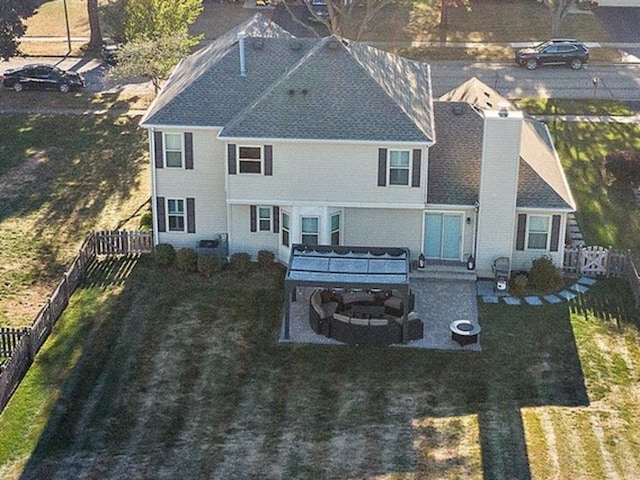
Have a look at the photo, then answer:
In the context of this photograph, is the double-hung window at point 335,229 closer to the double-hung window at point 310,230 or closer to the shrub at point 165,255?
the double-hung window at point 310,230

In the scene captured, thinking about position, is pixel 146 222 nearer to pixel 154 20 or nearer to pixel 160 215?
pixel 160 215

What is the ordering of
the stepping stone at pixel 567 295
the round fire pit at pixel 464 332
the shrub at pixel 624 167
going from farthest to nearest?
the shrub at pixel 624 167 < the stepping stone at pixel 567 295 < the round fire pit at pixel 464 332

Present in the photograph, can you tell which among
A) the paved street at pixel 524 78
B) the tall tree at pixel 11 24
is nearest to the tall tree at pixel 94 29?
the paved street at pixel 524 78

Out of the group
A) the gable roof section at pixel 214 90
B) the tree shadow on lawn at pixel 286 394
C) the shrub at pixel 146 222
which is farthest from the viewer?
the shrub at pixel 146 222

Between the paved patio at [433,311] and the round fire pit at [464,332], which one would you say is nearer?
the round fire pit at [464,332]

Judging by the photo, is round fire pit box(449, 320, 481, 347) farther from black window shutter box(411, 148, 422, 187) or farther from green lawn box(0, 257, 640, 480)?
black window shutter box(411, 148, 422, 187)

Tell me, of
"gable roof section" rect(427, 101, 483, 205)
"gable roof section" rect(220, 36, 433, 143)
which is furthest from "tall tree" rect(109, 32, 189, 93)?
"gable roof section" rect(427, 101, 483, 205)

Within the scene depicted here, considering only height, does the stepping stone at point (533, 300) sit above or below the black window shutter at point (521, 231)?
below

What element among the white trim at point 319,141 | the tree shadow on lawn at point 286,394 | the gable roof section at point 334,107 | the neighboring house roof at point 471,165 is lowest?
the tree shadow on lawn at point 286,394
